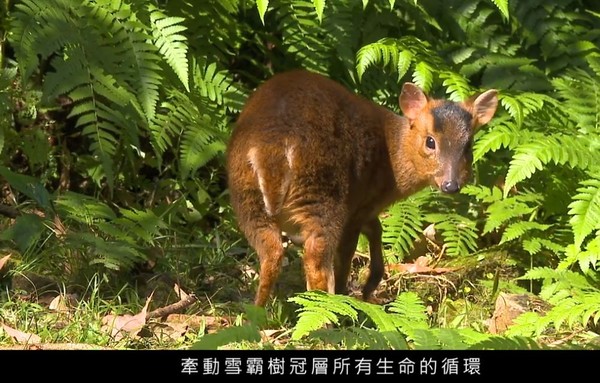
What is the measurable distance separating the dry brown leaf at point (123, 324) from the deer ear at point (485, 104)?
7.99ft

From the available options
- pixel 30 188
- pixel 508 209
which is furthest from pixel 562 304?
pixel 30 188

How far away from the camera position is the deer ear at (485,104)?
273 inches

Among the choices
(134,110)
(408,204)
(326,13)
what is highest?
(326,13)

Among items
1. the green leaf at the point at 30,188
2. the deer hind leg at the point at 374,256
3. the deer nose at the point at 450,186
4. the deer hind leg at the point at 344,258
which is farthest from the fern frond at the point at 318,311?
the green leaf at the point at 30,188

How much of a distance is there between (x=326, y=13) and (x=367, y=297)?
6.96ft

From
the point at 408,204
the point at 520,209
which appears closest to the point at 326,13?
the point at 408,204

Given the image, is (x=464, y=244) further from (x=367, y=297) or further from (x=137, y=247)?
(x=137, y=247)

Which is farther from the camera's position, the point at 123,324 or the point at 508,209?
the point at 508,209

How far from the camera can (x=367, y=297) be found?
270 inches

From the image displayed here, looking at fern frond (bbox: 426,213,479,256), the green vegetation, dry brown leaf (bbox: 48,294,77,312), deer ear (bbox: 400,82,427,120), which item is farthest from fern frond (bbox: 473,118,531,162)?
dry brown leaf (bbox: 48,294,77,312)

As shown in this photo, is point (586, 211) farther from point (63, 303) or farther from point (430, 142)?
point (63, 303)

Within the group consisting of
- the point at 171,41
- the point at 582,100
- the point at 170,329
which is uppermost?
the point at 171,41

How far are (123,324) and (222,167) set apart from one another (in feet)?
7.36

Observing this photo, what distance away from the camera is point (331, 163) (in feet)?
20.5
